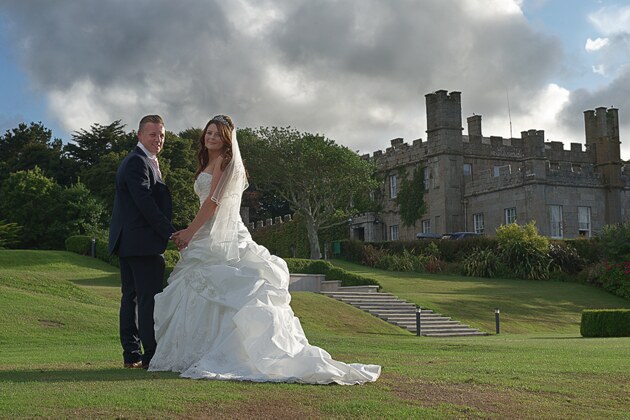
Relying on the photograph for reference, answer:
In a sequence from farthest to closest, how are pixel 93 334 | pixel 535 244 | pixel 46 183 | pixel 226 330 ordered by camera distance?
pixel 46 183 < pixel 535 244 < pixel 93 334 < pixel 226 330

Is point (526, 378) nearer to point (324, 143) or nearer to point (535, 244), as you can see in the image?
point (535, 244)

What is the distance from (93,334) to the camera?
16594 mm

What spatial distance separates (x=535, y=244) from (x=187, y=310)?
35.4 metres

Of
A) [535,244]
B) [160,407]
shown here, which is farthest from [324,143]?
[160,407]

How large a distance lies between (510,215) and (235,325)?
4350 centimetres

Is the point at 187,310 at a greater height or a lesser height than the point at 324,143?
lesser

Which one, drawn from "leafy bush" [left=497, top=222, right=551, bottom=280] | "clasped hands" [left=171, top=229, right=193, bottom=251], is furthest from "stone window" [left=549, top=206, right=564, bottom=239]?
"clasped hands" [left=171, top=229, right=193, bottom=251]

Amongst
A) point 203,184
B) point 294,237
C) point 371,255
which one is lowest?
point 203,184

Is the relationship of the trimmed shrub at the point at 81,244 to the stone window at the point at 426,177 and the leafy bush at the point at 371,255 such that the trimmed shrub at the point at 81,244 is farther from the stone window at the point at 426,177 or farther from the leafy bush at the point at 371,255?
the stone window at the point at 426,177

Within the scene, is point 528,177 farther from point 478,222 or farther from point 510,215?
point 478,222

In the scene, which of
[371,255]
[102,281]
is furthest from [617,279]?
[102,281]

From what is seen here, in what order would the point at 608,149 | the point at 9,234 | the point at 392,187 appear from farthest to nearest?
1. the point at 392,187
2. the point at 608,149
3. the point at 9,234

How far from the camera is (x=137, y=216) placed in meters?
7.59

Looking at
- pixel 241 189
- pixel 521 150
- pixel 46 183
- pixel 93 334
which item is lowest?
pixel 93 334
